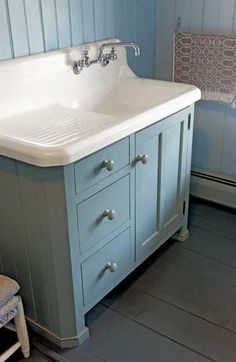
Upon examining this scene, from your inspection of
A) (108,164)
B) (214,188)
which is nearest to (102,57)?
(108,164)

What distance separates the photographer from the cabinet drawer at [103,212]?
4.81 feet

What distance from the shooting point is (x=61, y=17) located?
1.83m

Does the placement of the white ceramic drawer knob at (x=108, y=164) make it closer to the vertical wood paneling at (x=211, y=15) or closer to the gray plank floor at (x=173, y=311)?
the gray plank floor at (x=173, y=311)

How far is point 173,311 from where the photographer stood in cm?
177

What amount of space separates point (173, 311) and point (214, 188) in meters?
0.96

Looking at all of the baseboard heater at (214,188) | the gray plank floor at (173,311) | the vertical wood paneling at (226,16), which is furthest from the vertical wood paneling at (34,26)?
the baseboard heater at (214,188)

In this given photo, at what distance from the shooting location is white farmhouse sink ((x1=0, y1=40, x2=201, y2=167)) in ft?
4.38

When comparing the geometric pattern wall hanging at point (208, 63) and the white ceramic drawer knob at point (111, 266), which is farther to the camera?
the geometric pattern wall hanging at point (208, 63)

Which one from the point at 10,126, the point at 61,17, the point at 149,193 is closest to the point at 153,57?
the point at 61,17

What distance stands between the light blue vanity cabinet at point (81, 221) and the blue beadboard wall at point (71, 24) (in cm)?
57

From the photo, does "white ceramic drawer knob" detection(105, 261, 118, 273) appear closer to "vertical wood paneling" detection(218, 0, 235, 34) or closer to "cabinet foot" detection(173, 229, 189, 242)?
"cabinet foot" detection(173, 229, 189, 242)

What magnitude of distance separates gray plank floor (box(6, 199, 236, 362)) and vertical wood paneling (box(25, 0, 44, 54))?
108 cm

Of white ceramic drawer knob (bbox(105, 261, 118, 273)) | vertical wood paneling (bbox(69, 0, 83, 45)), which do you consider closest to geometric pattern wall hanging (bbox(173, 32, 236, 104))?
vertical wood paneling (bbox(69, 0, 83, 45))

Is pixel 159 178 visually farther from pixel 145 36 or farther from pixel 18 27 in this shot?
pixel 145 36
